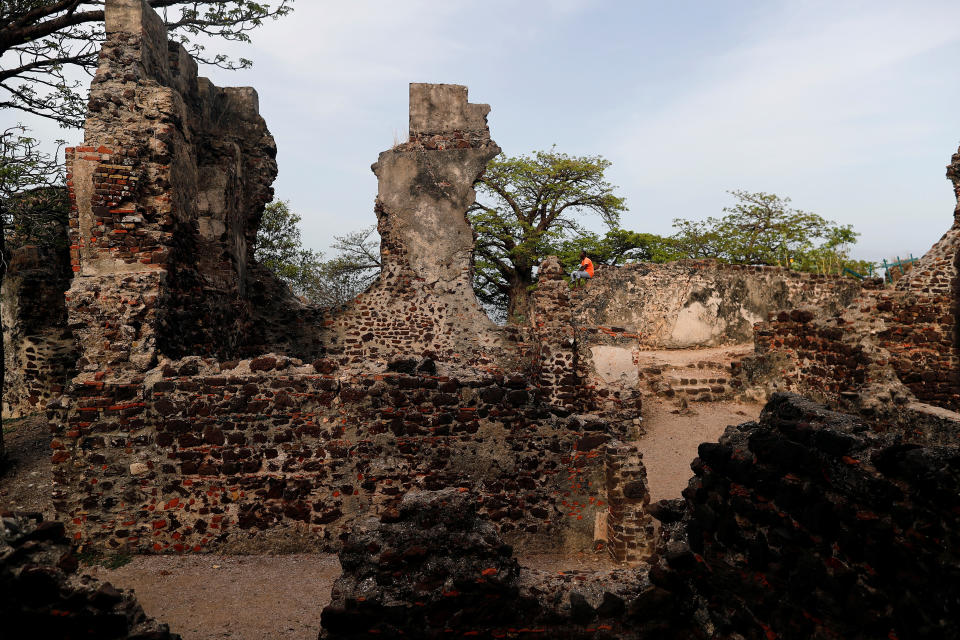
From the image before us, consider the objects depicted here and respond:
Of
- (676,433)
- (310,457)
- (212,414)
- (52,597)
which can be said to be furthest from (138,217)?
(676,433)

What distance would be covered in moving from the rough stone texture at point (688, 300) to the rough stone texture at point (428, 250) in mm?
7432

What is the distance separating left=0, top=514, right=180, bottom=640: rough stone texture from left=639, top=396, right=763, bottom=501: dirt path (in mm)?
6331

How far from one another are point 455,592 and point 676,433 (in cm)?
903

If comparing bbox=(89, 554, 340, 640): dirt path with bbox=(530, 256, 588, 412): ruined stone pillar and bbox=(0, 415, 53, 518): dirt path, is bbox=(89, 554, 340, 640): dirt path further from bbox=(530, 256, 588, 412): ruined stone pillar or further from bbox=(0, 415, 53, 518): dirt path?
bbox=(530, 256, 588, 412): ruined stone pillar

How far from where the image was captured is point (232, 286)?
31.3 feet

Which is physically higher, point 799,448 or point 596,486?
point 799,448

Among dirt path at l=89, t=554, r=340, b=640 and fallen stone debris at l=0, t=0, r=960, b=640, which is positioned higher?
fallen stone debris at l=0, t=0, r=960, b=640

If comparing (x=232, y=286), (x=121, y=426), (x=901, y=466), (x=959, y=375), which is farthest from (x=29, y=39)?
(x=959, y=375)

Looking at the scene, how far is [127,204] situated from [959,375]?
1378 centimetres

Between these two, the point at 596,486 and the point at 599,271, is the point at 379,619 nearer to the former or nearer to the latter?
the point at 596,486

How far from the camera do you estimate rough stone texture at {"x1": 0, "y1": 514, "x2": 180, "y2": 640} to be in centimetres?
333

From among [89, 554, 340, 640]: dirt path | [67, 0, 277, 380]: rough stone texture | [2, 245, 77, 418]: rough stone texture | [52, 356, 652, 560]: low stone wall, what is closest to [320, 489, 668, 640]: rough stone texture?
[89, 554, 340, 640]: dirt path

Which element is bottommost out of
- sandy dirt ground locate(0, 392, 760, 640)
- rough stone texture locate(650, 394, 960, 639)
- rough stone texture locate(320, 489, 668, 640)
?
sandy dirt ground locate(0, 392, 760, 640)

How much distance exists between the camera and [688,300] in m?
19.1
